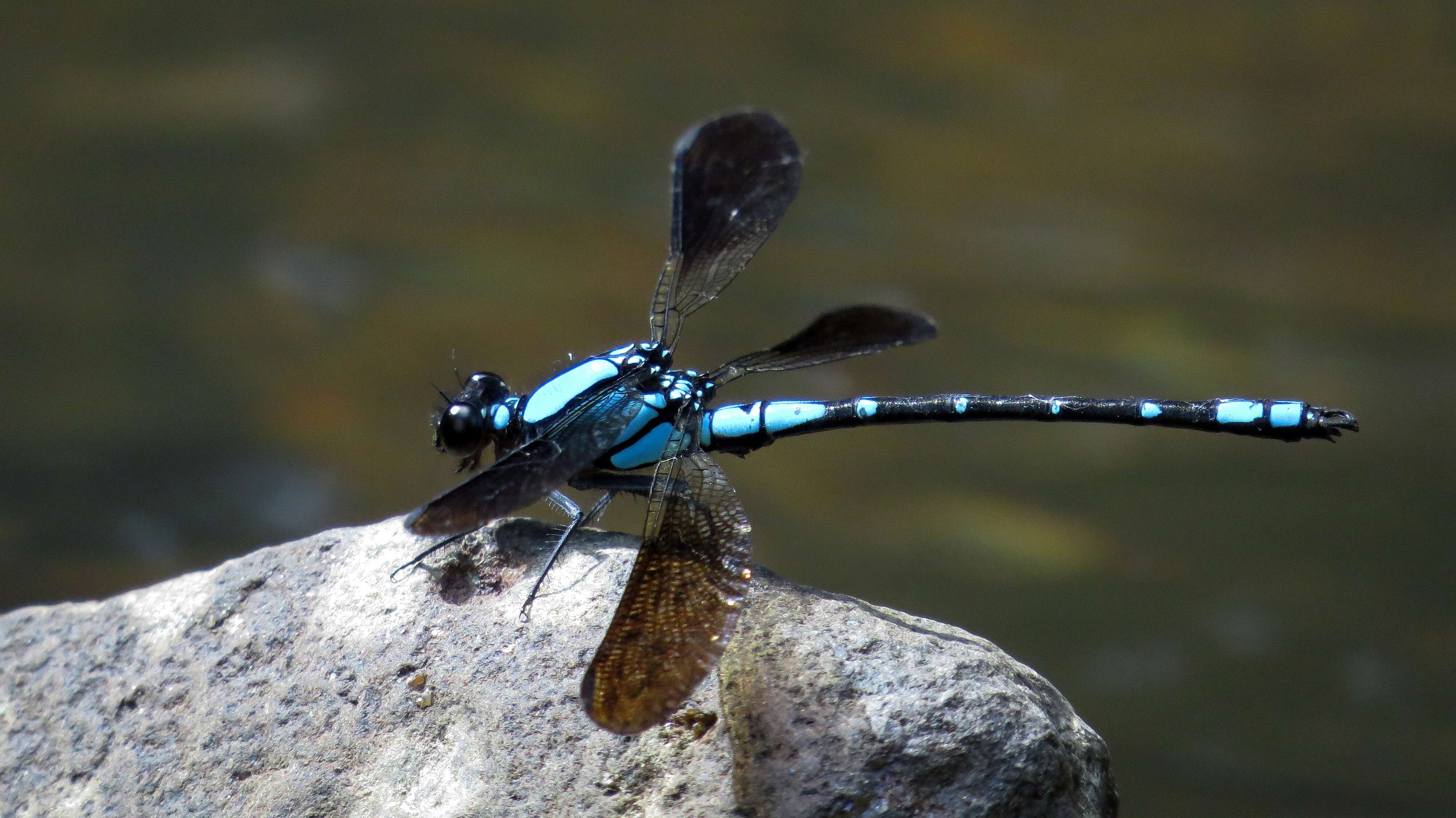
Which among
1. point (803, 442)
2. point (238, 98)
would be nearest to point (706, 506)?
point (803, 442)

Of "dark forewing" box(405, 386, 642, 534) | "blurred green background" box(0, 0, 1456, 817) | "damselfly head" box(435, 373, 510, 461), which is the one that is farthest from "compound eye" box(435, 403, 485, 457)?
"blurred green background" box(0, 0, 1456, 817)

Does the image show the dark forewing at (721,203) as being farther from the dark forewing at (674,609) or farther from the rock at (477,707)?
the rock at (477,707)

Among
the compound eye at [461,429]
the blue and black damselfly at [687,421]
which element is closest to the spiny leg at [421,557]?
the blue and black damselfly at [687,421]

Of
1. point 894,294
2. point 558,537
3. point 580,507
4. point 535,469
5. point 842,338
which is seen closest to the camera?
point 535,469

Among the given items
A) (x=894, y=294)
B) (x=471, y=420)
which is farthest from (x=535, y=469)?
(x=894, y=294)

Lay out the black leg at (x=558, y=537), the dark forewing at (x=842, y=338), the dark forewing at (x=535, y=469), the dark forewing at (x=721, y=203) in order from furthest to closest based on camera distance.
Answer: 1. the dark forewing at (x=721, y=203)
2. the dark forewing at (x=842, y=338)
3. the black leg at (x=558, y=537)
4. the dark forewing at (x=535, y=469)

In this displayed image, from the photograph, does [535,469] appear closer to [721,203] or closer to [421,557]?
[421,557]
